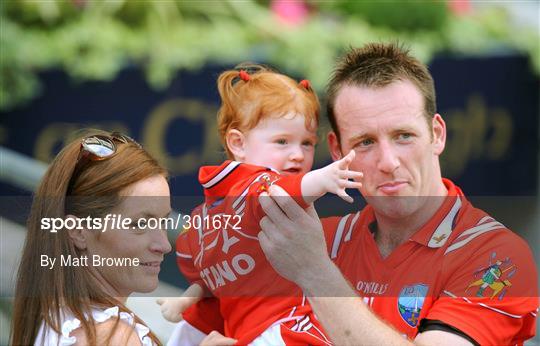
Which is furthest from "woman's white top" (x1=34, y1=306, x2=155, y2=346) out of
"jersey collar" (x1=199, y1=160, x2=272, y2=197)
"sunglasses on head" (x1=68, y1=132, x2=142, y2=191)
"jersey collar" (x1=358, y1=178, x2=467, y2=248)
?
"jersey collar" (x1=358, y1=178, x2=467, y2=248)

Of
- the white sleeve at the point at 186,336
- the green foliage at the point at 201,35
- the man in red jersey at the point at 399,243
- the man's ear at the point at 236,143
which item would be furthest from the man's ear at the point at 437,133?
the green foliage at the point at 201,35

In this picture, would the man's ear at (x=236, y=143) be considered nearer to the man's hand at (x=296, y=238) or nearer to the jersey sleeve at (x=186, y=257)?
the jersey sleeve at (x=186, y=257)

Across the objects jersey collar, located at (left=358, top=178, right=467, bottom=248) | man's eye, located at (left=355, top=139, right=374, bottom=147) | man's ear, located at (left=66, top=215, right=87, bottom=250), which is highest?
man's eye, located at (left=355, top=139, right=374, bottom=147)

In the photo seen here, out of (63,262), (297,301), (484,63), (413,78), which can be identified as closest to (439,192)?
(413,78)

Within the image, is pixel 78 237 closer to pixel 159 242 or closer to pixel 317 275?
pixel 159 242

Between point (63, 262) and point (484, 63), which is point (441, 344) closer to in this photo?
point (63, 262)

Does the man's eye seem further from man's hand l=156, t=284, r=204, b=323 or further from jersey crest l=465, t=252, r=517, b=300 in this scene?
man's hand l=156, t=284, r=204, b=323

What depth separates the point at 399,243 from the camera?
94.4 inches

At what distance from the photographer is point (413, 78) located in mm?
2379

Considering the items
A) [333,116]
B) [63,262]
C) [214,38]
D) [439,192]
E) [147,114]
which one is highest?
[214,38]

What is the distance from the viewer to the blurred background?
5152 millimetres

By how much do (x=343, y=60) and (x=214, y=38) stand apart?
294cm

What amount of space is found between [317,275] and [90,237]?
1.67 ft

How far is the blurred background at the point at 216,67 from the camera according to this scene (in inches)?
203
